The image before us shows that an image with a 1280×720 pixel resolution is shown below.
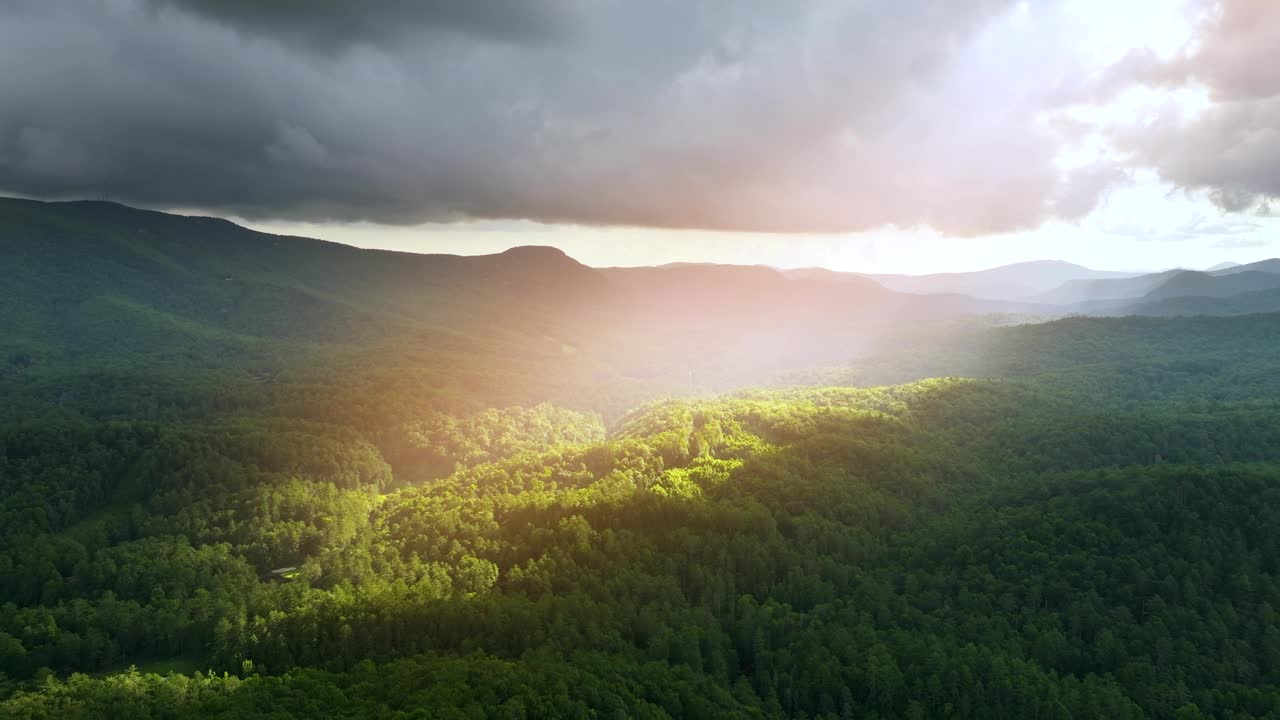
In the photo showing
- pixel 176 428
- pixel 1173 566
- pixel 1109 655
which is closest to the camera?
pixel 1109 655

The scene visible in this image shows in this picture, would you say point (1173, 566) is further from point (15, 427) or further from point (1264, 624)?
point (15, 427)

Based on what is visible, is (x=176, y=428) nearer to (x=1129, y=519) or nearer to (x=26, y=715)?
(x=26, y=715)

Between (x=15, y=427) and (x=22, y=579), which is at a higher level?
(x=15, y=427)

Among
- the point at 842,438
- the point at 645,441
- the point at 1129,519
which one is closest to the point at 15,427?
the point at 645,441

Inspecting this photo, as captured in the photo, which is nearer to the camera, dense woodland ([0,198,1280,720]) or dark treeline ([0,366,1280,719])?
dense woodland ([0,198,1280,720])

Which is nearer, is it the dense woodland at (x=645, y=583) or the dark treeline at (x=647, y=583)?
the dense woodland at (x=645, y=583)

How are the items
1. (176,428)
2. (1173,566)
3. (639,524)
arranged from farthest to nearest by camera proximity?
(176,428), (639,524), (1173,566)

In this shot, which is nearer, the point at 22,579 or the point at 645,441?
the point at 22,579

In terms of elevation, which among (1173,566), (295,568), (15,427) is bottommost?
(295,568)

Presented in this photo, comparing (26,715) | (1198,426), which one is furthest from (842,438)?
(26,715)
